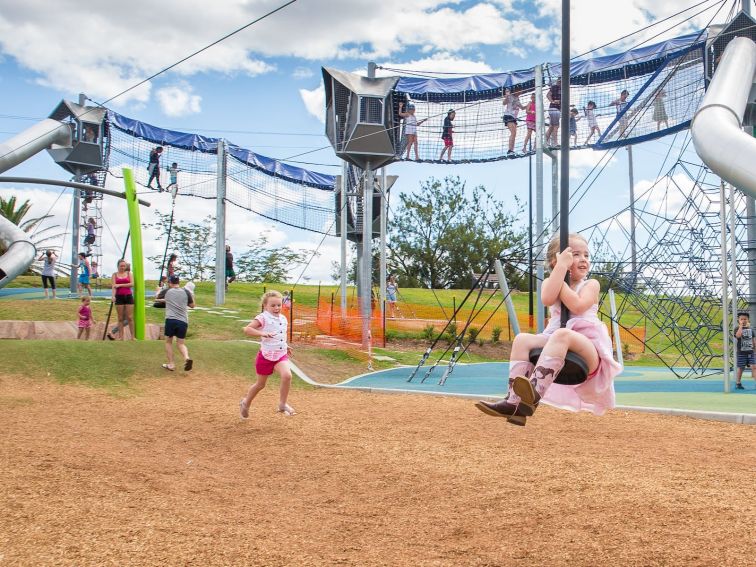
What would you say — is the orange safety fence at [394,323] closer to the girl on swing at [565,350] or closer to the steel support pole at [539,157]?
the steel support pole at [539,157]

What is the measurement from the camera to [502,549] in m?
4.96

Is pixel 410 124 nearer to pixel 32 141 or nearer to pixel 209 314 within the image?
pixel 209 314

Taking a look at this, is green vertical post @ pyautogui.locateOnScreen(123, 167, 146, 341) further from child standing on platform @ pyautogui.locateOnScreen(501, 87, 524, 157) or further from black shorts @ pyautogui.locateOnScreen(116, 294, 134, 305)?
child standing on platform @ pyautogui.locateOnScreen(501, 87, 524, 157)

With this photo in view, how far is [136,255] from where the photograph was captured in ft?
54.3

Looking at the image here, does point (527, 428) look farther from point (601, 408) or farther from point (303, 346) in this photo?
point (303, 346)

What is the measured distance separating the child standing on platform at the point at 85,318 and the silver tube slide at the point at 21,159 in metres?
4.98

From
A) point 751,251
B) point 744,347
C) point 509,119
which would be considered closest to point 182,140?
point 509,119

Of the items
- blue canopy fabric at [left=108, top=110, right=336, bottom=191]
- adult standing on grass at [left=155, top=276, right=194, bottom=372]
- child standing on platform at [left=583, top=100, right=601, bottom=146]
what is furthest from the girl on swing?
blue canopy fabric at [left=108, top=110, right=336, bottom=191]

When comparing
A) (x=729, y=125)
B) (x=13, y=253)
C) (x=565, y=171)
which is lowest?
(x=565, y=171)

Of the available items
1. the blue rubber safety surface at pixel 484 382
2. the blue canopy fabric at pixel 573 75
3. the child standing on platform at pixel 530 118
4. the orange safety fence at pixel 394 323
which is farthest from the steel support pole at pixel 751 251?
the child standing on platform at pixel 530 118

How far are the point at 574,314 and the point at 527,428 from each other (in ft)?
17.4

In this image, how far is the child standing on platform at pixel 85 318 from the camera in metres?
17.3

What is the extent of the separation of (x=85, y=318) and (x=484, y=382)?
9563 mm

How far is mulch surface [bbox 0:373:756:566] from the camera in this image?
4.88 meters
